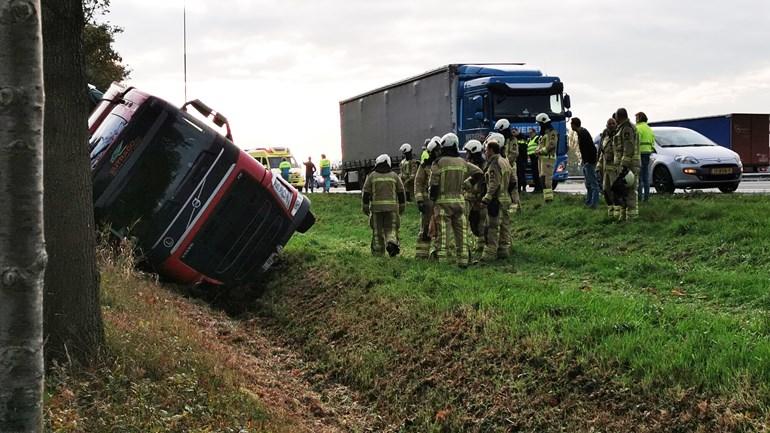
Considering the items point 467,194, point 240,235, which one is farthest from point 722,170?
point 240,235

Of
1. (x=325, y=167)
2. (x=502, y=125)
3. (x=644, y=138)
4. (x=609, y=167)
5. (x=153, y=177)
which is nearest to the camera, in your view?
(x=153, y=177)

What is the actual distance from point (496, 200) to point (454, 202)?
760 millimetres

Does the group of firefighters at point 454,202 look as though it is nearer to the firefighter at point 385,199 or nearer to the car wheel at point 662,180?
the firefighter at point 385,199

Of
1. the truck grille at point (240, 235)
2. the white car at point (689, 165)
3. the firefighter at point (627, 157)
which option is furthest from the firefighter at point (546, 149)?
the truck grille at point (240, 235)

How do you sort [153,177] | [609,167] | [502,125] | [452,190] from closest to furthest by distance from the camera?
[153,177] < [452,190] < [609,167] < [502,125]

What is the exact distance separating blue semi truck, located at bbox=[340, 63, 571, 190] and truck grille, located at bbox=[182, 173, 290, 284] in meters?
10.2

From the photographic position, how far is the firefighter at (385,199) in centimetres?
1166

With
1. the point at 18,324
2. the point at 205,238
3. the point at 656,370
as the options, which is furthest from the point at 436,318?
the point at 18,324

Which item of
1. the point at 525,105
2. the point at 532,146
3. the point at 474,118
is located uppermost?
the point at 525,105

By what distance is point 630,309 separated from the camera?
6562 millimetres

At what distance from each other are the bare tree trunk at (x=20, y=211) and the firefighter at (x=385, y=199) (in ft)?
30.2

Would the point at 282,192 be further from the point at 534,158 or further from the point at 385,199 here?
the point at 534,158

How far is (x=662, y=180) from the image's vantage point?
1520cm

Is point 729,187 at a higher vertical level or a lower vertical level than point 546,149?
lower
